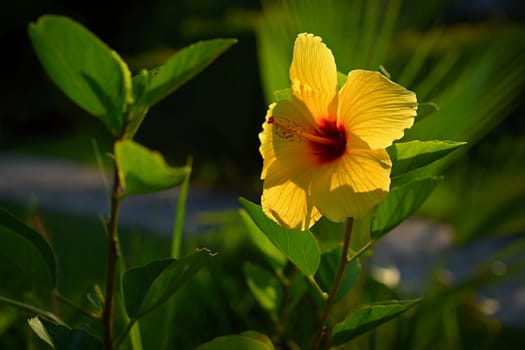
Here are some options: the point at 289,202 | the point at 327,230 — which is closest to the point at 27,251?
the point at 289,202

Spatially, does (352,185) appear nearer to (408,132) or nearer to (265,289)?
(265,289)

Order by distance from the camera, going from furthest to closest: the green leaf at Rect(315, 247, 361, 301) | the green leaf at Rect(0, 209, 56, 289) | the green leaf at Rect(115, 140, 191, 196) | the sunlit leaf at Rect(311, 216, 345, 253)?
1. the sunlit leaf at Rect(311, 216, 345, 253)
2. the green leaf at Rect(315, 247, 361, 301)
3. the green leaf at Rect(0, 209, 56, 289)
4. the green leaf at Rect(115, 140, 191, 196)

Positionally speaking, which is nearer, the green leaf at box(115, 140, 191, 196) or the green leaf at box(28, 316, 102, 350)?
the green leaf at box(115, 140, 191, 196)

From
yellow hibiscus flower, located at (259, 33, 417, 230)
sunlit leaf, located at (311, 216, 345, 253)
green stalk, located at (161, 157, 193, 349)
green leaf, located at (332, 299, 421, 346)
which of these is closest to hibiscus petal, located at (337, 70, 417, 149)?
yellow hibiscus flower, located at (259, 33, 417, 230)

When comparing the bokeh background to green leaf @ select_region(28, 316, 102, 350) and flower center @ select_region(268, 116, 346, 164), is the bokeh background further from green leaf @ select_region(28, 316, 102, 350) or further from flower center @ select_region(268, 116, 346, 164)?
green leaf @ select_region(28, 316, 102, 350)

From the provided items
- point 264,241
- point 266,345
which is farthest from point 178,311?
point 266,345

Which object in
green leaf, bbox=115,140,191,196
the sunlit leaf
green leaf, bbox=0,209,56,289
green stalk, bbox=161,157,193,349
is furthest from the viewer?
the sunlit leaf
